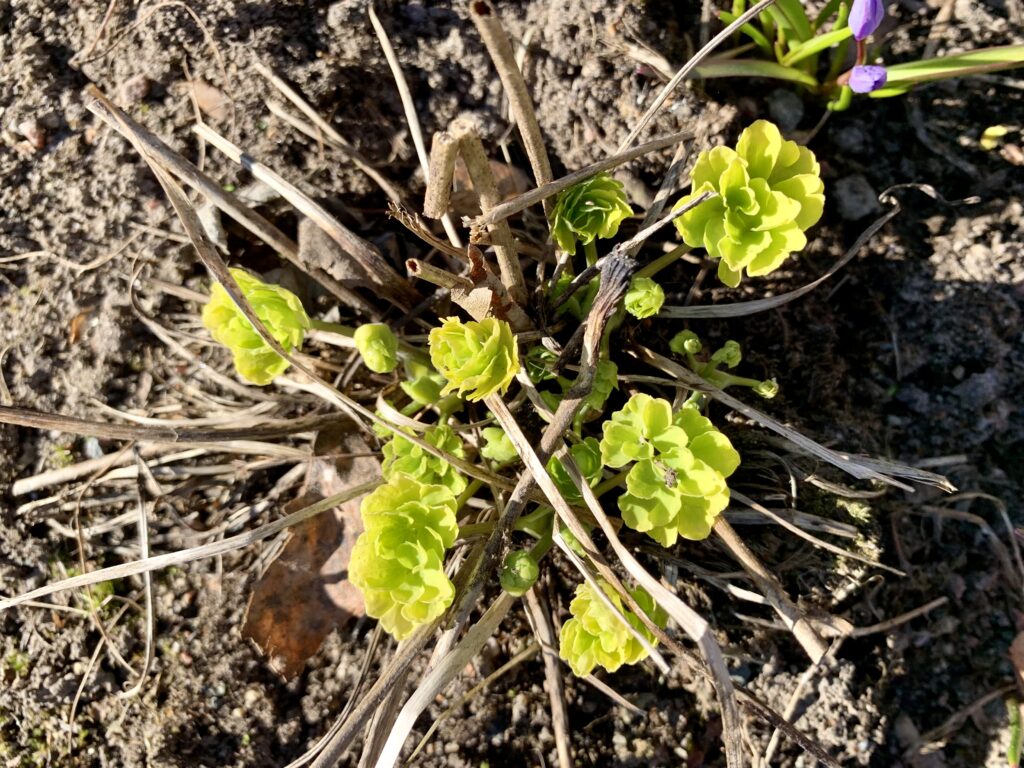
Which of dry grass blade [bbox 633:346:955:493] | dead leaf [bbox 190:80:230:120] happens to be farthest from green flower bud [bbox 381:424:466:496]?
dead leaf [bbox 190:80:230:120]

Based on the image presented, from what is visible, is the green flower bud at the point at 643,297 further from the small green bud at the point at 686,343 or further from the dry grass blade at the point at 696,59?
the dry grass blade at the point at 696,59

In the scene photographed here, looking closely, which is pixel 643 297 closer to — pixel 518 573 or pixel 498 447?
pixel 498 447

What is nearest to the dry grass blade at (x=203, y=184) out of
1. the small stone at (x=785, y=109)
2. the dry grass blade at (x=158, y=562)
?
the dry grass blade at (x=158, y=562)

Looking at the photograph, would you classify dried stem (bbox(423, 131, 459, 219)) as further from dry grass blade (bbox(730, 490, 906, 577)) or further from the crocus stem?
dry grass blade (bbox(730, 490, 906, 577))

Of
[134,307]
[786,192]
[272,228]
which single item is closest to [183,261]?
[134,307]

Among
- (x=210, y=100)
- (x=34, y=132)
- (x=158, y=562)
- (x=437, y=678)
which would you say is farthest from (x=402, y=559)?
(x=34, y=132)
